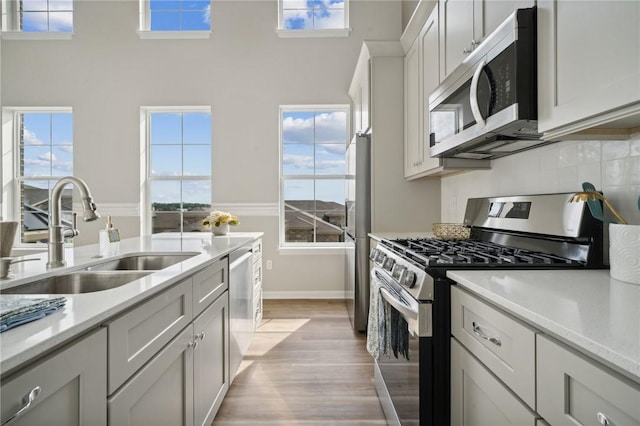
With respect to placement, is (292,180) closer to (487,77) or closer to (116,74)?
(116,74)

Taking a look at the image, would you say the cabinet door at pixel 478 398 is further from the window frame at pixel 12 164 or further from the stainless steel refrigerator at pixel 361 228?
the window frame at pixel 12 164

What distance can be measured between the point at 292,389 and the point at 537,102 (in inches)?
78.3

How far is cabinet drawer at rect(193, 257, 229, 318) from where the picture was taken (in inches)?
56.4

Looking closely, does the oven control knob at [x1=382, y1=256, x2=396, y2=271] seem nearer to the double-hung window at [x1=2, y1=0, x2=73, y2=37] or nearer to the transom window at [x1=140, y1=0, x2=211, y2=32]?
the transom window at [x1=140, y1=0, x2=211, y2=32]

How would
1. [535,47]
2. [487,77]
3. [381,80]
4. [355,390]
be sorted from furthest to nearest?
[381,80]
[355,390]
[487,77]
[535,47]

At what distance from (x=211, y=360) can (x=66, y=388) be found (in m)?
1.02

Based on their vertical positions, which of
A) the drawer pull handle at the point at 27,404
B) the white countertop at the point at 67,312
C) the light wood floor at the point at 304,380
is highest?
the white countertop at the point at 67,312

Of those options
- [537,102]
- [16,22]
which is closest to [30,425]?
[537,102]

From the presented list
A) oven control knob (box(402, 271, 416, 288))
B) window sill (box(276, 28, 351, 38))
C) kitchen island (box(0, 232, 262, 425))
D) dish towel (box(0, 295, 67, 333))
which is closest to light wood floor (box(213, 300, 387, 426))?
kitchen island (box(0, 232, 262, 425))

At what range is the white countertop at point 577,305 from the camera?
0.54 meters

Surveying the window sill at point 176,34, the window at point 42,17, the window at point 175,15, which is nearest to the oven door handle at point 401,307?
the window sill at point 176,34

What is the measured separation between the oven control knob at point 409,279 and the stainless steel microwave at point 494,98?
0.66 meters

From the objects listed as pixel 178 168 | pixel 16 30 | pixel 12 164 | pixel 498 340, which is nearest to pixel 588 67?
pixel 498 340

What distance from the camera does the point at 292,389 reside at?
6.88 feet
